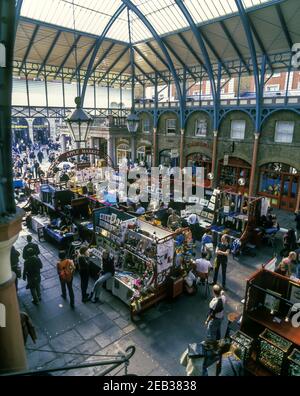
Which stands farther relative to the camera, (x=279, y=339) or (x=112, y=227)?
(x=112, y=227)

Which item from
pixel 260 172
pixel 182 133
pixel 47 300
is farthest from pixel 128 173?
pixel 47 300

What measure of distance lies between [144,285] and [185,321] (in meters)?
1.60

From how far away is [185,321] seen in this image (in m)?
8.31

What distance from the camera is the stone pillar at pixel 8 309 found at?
3012mm

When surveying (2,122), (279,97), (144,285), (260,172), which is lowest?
(144,285)

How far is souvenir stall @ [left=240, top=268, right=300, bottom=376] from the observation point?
236 inches

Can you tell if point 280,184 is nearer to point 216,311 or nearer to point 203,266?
point 203,266

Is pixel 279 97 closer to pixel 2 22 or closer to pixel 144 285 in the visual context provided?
pixel 144 285

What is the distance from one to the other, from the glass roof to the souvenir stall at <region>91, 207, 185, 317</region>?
14.2 metres

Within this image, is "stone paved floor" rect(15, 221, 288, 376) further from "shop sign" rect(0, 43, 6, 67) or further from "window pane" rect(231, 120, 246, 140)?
"window pane" rect(231, 120, 246, 140)

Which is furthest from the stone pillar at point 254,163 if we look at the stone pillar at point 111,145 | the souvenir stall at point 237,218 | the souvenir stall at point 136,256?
the stone pillar at point 111,145

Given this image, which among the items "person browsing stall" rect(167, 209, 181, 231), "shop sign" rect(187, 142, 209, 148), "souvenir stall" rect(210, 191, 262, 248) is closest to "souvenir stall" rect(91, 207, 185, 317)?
"person browsing stall" rect(167, 209, 181, 231)

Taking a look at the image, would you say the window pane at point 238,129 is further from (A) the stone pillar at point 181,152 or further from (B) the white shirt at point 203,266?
(B) the white shirt at point 203,266

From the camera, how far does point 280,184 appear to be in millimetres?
19781
